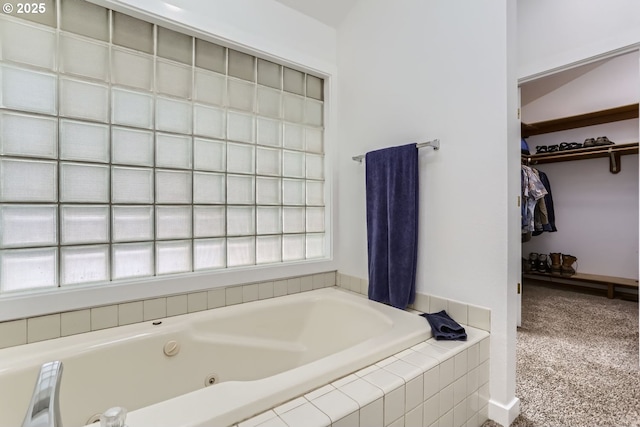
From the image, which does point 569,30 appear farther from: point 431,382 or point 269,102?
point 431,382

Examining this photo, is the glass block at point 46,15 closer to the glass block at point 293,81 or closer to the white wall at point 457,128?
the glass block at point 293,81

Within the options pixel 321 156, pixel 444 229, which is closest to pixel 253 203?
pixel 321 156

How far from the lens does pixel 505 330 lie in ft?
4.70

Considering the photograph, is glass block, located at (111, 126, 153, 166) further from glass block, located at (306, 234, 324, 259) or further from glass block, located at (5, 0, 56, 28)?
glass block, located at (306, 234, 324, 259)

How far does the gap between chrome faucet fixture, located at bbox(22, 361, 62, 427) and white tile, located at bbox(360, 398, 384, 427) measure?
783mm

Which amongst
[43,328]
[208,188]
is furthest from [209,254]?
[43,328]

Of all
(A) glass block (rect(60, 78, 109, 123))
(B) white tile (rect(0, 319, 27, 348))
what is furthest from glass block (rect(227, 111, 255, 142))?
(B) white tile (rect(0, 319, 27, 348))

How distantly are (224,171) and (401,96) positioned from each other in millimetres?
1206

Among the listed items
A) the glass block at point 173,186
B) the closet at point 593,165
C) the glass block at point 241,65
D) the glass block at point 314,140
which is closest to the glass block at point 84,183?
the glass block at point 173,186

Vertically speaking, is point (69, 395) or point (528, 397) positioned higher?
point (69, 395)

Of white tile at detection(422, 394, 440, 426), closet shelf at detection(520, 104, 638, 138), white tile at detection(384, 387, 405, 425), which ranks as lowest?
white tile at detection(422, 394, 440, 426)

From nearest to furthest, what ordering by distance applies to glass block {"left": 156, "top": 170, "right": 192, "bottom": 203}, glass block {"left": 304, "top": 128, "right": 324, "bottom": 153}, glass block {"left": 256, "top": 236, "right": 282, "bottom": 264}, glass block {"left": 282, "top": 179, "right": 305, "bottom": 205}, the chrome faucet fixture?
1. the chrome faucet fixture
2. glass block {"left": 156, "top": 170, "right": 192, "bottom": 203}
3. glass block {"left": 256, "top": 236, "right": 282, "bottom": 264}
4. glass block {"left": 282, "top": 179, "right": 305, "bottom": 205}
5. glass block {"left": 304, "top": 128, "right": 324, "bottom": 153}

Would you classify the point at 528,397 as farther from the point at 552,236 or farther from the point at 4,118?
the point at 552,236

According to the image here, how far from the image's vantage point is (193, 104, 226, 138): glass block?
179 cm
